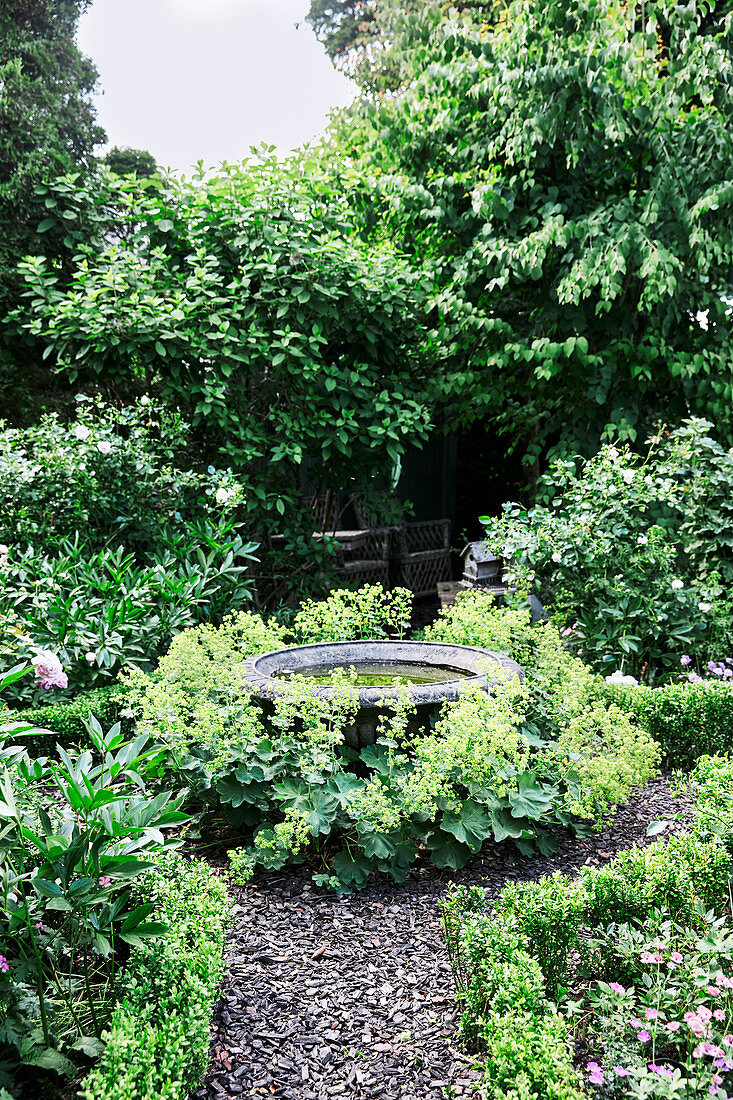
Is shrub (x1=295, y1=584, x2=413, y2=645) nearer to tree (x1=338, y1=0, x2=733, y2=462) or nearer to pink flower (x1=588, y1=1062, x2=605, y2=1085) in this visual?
pink flower (x1=588, y1=1062, x2=605, y2=1085)

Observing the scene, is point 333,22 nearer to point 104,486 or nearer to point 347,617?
point 104,486

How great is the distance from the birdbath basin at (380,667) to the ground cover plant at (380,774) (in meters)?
0.07

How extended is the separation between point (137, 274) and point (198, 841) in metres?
3.88

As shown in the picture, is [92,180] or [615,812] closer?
[615,812]

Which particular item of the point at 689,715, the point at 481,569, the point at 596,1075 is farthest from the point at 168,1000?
the point at 481,569

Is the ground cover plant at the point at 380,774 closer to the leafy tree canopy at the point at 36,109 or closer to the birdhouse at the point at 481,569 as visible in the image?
the birdhouse at the point at 481,569

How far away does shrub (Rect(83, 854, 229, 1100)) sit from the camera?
145 cm

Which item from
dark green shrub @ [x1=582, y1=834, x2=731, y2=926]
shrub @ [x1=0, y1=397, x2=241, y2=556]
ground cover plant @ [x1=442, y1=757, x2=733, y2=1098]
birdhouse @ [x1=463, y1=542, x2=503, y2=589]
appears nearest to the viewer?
ground cover plant @ [x1=442, y1=757, x2=733, y2=1098]

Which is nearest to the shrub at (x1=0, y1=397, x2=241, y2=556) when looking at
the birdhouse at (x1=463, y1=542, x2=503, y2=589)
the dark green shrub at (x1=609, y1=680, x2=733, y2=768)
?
the birdhouse at (x1=463, y1=542, x2=503, y2=589)

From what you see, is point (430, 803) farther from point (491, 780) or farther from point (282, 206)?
point (282, 206)

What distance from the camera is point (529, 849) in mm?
2854

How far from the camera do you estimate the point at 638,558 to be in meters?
4.57

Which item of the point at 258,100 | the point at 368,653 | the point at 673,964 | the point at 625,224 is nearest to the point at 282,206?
the point at 625,224

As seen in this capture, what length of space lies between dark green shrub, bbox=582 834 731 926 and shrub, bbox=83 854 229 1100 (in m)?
1.03
